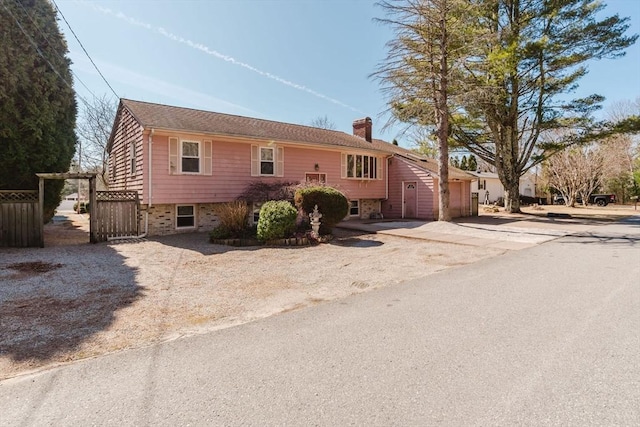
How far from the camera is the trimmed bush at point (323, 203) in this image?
11820 mm

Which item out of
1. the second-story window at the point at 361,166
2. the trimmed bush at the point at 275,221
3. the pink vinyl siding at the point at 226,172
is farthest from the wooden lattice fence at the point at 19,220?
the second-story window at the point at 361,166

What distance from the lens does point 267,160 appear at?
599 inches

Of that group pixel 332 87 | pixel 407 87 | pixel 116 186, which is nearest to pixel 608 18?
pixel 407 87

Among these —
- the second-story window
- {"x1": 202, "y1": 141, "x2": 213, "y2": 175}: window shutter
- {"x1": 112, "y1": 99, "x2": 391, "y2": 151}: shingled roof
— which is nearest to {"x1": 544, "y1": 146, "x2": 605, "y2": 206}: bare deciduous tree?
the second-story window

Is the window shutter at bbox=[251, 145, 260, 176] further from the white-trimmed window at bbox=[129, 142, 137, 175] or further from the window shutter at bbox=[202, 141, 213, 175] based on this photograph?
the white-trimmed window at bbox=[129, 142, 137, 175]

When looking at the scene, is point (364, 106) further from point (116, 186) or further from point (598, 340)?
point (598, 340)

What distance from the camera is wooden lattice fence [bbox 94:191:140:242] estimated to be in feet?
37.4

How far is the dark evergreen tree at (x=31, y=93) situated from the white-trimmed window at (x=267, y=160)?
Result: 271 inches

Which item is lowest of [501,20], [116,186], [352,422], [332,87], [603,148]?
[352,422]

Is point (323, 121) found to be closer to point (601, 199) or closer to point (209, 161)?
point (601, 199)

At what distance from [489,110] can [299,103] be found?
16.7m

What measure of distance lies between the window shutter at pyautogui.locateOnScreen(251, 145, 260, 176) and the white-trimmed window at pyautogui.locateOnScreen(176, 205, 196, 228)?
2958 millimetres

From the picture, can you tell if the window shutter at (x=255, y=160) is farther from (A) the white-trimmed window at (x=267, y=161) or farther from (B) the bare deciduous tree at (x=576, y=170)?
(B) the bare deciduous tree at (x=576, y=170)

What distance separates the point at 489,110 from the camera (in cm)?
2094
